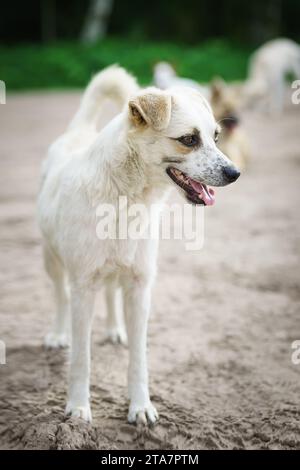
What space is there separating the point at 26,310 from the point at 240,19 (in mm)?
18915

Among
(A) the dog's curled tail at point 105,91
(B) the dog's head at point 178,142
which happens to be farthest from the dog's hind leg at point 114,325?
(B) the dog's head at point 178,142

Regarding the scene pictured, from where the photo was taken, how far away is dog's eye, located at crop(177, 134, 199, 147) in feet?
8.38

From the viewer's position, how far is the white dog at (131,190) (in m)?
2.55

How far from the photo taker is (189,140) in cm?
256

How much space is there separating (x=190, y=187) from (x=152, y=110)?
395 millimetres

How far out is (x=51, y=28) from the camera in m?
19.5

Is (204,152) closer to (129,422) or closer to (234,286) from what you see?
(129,422)

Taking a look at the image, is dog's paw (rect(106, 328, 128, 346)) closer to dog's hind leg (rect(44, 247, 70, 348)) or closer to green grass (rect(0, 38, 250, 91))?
dog's hind leg (rect(44, 247, 70, 348))

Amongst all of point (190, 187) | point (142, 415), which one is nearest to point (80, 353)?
point (142, 415)

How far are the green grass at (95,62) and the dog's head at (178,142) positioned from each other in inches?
482

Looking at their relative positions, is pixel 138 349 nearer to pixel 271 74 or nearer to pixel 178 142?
pixel 178 142

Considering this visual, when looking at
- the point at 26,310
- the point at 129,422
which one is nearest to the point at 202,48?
the point at 26,310

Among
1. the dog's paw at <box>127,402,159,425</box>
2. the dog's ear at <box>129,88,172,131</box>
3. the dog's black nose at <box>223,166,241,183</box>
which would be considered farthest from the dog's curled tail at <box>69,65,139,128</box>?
the dog's paw at <box>127,402,159,425</box>

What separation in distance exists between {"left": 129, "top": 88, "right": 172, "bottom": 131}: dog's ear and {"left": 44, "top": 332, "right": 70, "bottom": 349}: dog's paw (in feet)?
5.32
